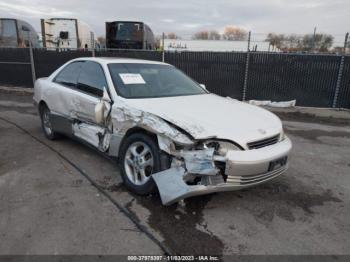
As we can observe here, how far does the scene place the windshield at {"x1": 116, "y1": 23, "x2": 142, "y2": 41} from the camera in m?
14.5

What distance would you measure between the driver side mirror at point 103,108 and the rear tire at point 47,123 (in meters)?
1.90

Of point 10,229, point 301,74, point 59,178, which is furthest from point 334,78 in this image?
point 10,229

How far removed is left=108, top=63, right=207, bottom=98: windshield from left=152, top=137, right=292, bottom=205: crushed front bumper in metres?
1.32

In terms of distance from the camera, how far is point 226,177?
286 centimetres

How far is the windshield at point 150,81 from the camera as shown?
12.7 feet

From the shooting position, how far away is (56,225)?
2805mm

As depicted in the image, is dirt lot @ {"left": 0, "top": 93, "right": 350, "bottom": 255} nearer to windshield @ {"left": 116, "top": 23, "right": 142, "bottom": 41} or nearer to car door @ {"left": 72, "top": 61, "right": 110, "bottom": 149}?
car door @ {"left": 72, "top": 61, "right": 110, "bottom": 149}

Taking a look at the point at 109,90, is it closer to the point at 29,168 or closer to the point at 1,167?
the point at 29,168

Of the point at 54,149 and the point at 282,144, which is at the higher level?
the point at 282,144

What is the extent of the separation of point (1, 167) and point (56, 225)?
196cm

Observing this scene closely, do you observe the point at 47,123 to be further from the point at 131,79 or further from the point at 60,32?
the point at 60,32

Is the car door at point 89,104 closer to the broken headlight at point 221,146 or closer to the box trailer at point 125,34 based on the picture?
the broken headlight at point 221,146

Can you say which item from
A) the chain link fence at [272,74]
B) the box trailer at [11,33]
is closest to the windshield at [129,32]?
the chain link fence at [272,74]

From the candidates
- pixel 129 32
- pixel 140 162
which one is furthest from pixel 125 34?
pixel 140 162
